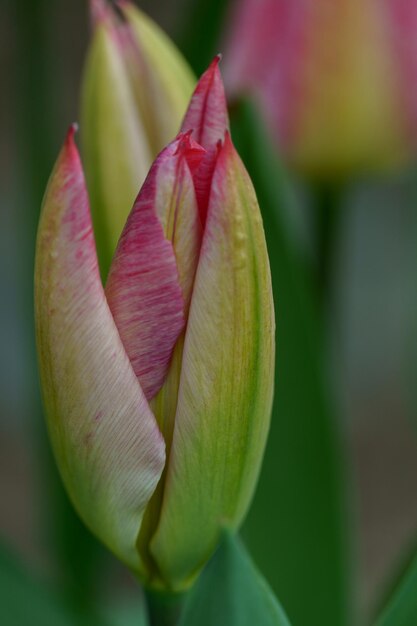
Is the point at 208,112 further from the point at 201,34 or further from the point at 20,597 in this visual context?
the point at 201,34

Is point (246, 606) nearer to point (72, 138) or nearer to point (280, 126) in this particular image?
point (72, 138)

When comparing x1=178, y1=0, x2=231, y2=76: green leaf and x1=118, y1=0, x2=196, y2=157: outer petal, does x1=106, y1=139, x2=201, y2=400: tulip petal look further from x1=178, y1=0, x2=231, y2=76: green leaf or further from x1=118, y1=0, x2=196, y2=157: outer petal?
x1=178, y1=0, x2=231, y2=76: green leaf

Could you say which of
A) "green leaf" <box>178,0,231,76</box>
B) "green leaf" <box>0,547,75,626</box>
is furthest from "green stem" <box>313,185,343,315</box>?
"green leaf" <box>0,547,75,626</box>

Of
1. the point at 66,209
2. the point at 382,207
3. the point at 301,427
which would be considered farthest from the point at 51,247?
the point at 382,207

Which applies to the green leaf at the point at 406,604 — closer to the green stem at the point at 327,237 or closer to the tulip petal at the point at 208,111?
the tulip petal at the point at 208,111

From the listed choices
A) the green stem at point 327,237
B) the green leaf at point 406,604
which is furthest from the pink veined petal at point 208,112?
the green stem at point 327,237
